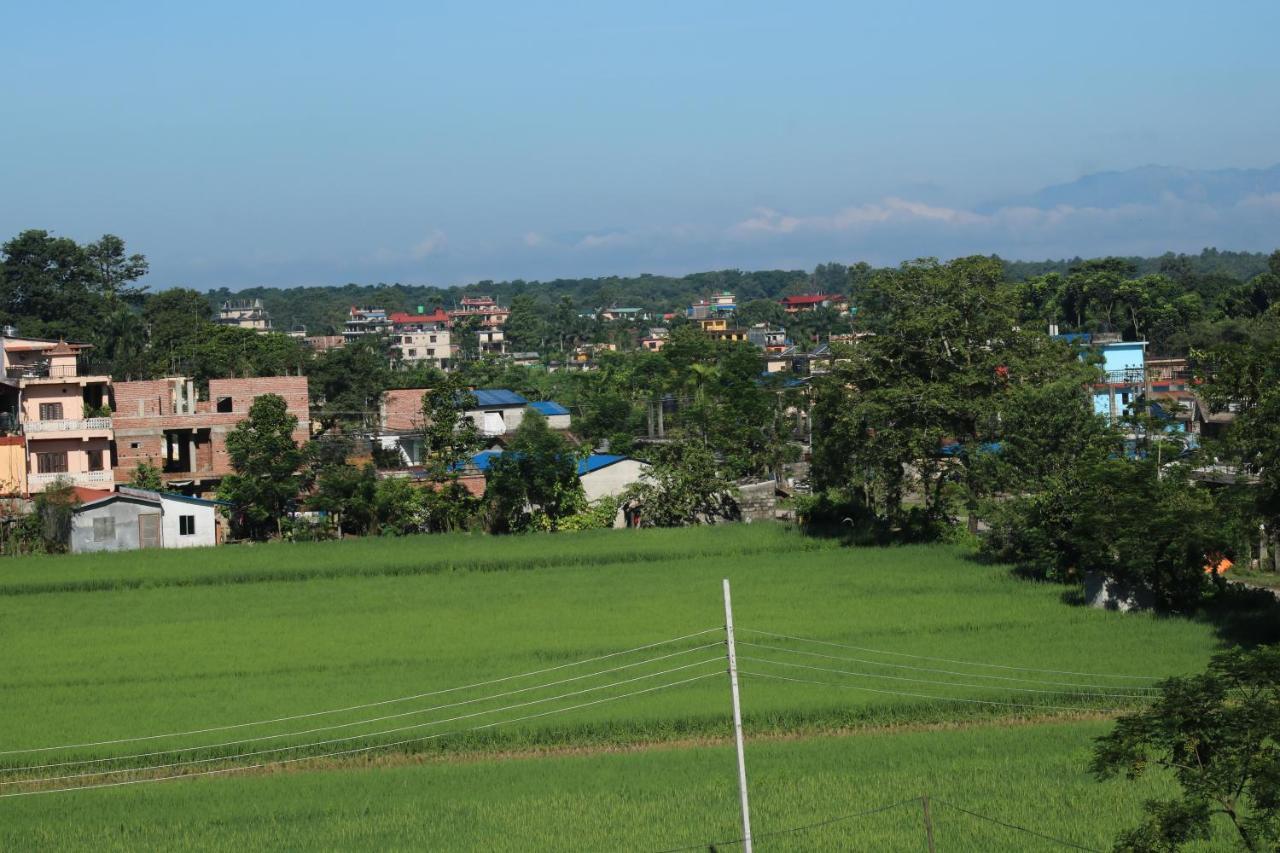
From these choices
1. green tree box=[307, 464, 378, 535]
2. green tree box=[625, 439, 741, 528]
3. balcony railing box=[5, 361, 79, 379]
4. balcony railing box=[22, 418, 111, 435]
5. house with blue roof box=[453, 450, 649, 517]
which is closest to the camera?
green tree box=[307, 464, 378, 535]

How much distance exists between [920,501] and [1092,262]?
64.3 meters

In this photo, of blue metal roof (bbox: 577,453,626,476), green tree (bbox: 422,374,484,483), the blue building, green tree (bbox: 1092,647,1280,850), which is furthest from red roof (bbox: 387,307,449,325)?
green tree (bbox: 1092,647,1280,850)

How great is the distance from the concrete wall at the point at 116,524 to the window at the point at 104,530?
0.28ft

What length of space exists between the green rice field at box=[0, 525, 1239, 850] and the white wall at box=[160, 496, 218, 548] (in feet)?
17.1

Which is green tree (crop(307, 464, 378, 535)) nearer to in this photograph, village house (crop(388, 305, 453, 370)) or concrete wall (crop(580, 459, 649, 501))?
concrete wall (crop(580, 459, 649, 501))

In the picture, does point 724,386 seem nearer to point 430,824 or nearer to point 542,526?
point 542,526

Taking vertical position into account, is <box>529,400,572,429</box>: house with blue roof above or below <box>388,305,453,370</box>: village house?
below

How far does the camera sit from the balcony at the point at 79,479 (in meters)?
49.2

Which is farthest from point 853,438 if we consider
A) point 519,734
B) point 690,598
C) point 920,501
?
point 519,734

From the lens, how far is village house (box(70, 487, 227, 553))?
44.6m

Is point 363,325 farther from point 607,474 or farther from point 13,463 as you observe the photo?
point 607,474

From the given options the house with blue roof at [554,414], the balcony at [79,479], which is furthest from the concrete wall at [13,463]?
the house with blue roof at [554,414]

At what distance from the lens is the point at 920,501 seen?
56.1 m

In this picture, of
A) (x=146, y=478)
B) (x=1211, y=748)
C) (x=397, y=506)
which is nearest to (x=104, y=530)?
(x=146, y=478)
